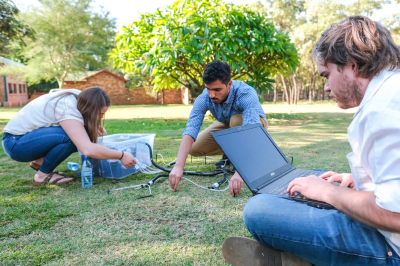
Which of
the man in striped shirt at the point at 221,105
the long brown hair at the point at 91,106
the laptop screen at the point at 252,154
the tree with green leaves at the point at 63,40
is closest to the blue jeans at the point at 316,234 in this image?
the laptop screen at the point at 252,154

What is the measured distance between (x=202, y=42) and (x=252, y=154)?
616cm

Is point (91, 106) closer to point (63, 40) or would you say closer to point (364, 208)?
point (364, 208)

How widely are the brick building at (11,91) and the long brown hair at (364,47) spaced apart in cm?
2913

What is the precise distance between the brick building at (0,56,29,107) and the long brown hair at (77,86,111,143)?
26732 mm

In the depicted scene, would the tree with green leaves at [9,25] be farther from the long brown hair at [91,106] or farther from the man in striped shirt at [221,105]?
the man in striped shirt at [221,105]

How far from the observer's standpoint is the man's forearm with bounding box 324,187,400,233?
37.9 inches

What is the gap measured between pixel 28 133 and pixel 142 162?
3.88ft

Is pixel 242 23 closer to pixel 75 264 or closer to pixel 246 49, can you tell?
pixel 246 49

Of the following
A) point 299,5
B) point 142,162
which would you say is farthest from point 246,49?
point 299,5

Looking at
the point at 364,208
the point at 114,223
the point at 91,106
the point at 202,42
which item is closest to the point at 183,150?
the point at 114,223

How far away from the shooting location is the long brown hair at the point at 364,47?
3.52 ft

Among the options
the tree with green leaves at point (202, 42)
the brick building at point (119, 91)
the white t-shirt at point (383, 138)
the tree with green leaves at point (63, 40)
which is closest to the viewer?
the white t-shirt at point (383, 138)

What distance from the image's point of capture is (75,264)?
1683 millimetres

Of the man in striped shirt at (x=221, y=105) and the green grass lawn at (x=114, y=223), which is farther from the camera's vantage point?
the man in striped shirt at (x=221, y=105)
